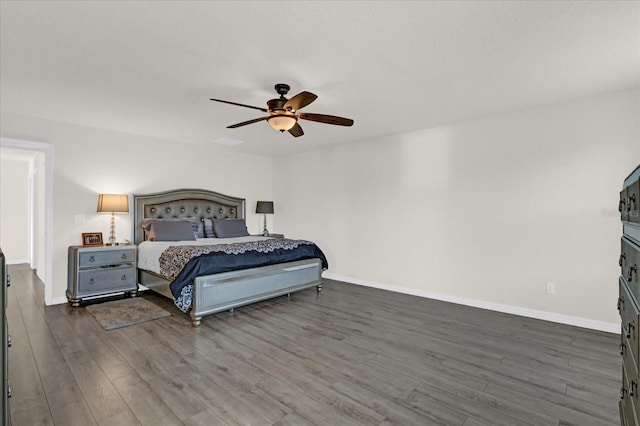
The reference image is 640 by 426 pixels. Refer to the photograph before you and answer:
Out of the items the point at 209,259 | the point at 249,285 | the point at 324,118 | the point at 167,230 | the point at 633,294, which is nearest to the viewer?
the point at 633,294

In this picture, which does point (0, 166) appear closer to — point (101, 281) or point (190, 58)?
point (101, 281)

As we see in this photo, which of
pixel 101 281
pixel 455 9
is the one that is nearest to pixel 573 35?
pixel 455 9

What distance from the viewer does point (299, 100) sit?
2660mm

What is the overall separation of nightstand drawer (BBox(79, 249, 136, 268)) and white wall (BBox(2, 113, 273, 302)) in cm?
43

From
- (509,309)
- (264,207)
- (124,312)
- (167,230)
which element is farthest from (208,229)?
(509,309)

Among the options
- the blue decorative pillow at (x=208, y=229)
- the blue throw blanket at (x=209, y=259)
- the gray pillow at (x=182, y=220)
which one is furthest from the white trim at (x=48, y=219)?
the blue decorative pillow at (x=208, y=229)

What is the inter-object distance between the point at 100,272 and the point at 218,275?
1871mm

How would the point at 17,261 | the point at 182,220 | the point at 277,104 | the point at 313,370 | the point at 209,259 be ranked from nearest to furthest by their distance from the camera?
the point at 313,370 → the point at 277,104 → the point at 209,259 → the point at 182,220 → the point at 17,261

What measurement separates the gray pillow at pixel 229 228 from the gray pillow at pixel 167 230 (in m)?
0.51

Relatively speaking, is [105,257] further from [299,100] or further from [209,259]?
[299,100]

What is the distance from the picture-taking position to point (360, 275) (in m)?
5.25

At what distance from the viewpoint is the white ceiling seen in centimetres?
191

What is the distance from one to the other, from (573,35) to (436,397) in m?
2.61

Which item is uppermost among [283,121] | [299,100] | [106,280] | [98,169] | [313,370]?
[299,100]
